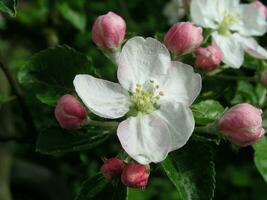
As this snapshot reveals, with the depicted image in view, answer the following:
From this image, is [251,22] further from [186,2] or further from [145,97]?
[145,97]

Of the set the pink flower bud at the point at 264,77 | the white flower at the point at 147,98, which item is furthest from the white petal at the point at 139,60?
the pink flower bud at the point at 264,77

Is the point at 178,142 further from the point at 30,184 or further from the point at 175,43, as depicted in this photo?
the point at 30,184

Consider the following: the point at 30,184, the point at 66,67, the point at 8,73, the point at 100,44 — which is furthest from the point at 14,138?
the point at 30,184

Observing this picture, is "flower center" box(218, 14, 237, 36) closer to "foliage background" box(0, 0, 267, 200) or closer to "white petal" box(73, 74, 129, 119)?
"foliage background" box(0, 0, 267, 200)

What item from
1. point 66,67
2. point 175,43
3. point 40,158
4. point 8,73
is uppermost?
point 175,43

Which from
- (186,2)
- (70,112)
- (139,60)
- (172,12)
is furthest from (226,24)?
(172,12)

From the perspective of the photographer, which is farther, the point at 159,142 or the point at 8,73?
the point at 8,73

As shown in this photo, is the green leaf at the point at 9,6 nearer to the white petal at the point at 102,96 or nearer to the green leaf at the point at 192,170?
the white petal at the point at 102,96

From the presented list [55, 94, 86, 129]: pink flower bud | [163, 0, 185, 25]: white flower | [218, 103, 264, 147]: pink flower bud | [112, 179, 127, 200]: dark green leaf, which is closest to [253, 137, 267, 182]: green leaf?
[218, 103, 264, 147]: pink flower bud
